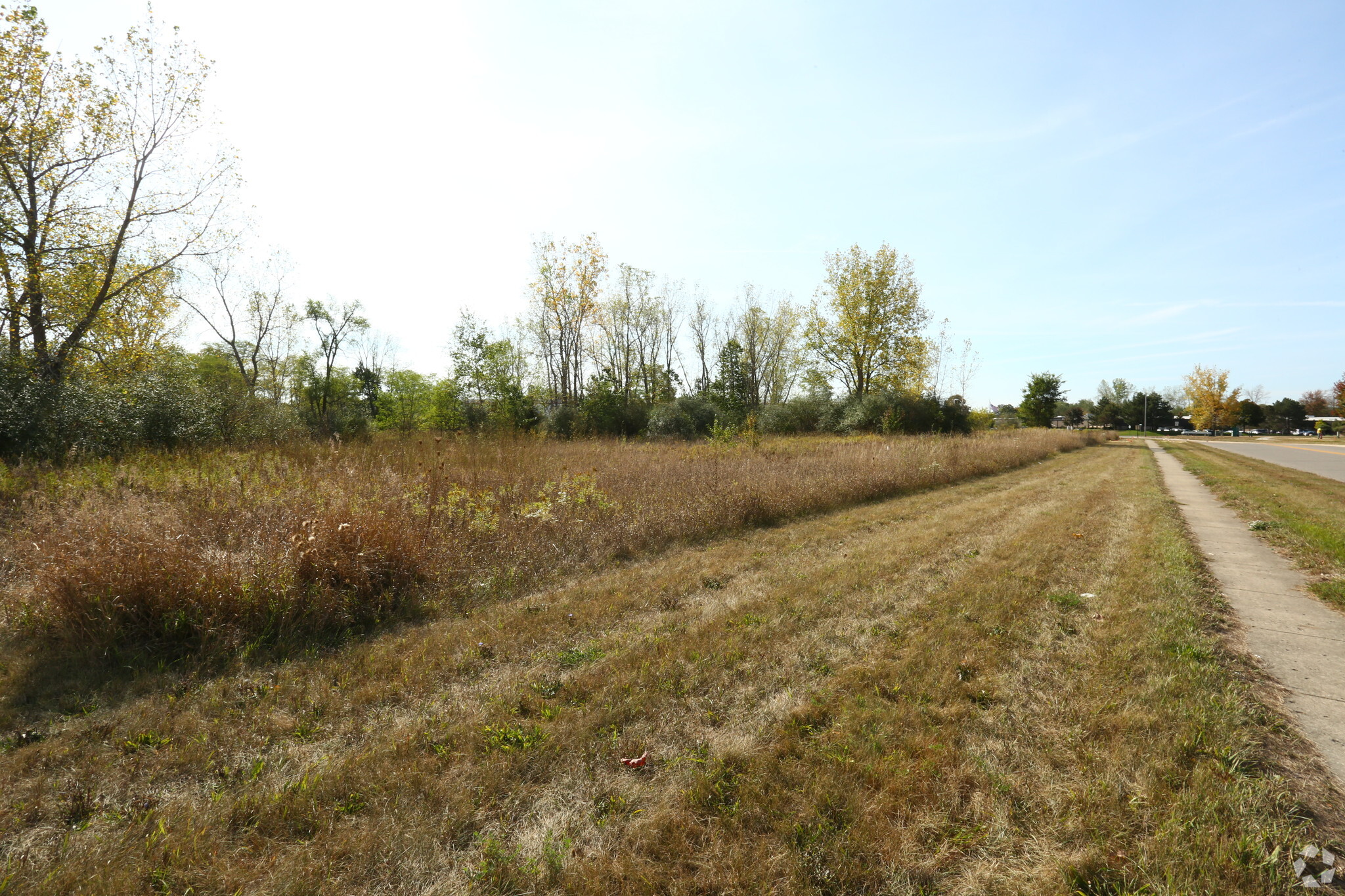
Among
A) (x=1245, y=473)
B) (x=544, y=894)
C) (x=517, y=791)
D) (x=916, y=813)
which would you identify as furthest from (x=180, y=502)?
(x=1245, y=473)

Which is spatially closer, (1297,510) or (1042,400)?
(1297,510)

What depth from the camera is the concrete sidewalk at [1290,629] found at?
2992 mm

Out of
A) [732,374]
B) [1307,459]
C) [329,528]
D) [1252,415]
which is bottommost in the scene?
[1307,459]

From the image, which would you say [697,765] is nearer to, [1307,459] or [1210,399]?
[1307,459]

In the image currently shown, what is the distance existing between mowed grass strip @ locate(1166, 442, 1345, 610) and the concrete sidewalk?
0.64 feet

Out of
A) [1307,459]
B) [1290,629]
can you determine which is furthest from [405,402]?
[1307,459]

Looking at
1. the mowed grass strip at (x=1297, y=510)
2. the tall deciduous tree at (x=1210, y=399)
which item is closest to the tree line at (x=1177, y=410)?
the tall deciduous tree at (x=1210, y=399)

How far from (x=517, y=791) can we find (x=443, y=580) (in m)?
3.27

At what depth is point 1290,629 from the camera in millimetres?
4297

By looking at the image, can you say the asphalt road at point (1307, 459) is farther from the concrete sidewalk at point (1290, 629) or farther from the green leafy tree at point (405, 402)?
the green leafy tree at point (405, 402)

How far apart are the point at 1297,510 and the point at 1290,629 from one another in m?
7.36

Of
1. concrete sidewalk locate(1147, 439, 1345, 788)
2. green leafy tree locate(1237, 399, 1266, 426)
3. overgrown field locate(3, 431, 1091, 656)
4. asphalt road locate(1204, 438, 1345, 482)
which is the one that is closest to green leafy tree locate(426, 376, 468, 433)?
overgrown field locate(3, 431, 1091, 656)

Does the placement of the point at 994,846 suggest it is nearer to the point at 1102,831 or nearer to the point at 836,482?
the point at 1102,831

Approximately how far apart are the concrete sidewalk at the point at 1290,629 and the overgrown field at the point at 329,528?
5.34 meters
